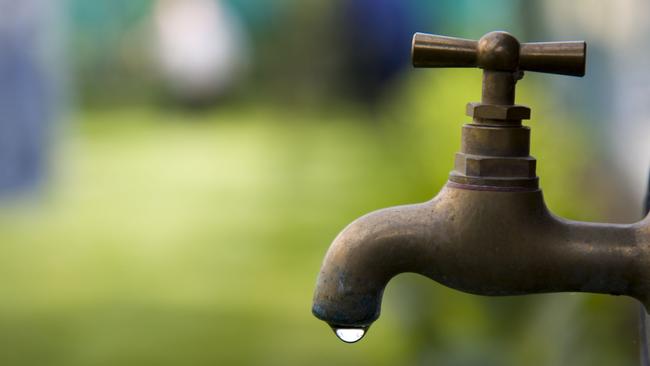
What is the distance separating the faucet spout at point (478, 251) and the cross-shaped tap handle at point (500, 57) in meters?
0.08

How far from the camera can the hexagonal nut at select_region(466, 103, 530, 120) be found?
0.63 meters

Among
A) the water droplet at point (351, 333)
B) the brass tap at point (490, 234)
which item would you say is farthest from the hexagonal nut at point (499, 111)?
the water droplet at point (351, 333)

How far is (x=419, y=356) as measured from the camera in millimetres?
2166

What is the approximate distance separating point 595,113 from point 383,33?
3.73 m

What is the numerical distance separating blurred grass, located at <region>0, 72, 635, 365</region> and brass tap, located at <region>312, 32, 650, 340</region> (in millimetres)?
862

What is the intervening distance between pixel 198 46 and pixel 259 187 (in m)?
1.40

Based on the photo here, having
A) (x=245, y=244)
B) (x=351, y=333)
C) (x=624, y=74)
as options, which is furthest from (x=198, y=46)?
(x=351, y=333)

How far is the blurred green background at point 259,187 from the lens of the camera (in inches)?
81.7

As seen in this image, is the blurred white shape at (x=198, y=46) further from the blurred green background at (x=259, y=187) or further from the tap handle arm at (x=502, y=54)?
the tap handle arm at (x=502, y=54)

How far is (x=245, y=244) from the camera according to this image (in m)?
4.26

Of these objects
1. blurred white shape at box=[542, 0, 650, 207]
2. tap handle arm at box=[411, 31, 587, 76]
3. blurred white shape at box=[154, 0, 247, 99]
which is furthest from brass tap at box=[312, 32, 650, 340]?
blurred white shape at box=[154, 0, 247, 99]

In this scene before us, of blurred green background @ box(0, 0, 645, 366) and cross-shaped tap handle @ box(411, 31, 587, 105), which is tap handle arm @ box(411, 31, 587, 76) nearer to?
cross-shaped tap handle @ box(411, 31, 587, 105)

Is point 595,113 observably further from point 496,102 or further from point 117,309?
point 117,309

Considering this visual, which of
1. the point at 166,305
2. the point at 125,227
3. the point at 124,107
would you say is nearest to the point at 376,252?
the point at 166,305
